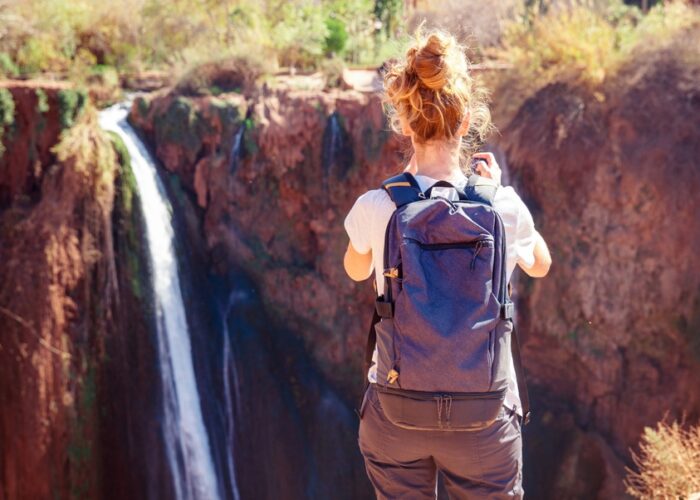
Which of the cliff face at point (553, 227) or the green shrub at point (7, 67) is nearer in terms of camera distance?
the cliff face at point (553, 227)

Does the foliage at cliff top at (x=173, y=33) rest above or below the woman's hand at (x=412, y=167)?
above

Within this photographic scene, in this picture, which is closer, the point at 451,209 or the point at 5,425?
the point at 451,209

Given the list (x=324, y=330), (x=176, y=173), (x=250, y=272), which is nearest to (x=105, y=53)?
(x=176, y=173)

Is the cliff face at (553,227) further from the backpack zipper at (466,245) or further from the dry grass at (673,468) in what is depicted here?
the backpack zipper at (466,245)

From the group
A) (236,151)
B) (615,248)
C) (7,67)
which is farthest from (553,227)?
(7,67)

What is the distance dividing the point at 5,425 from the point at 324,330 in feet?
14.4

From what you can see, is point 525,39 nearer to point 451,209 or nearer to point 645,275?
point 645,275

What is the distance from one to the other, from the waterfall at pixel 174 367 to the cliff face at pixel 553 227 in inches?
27.7

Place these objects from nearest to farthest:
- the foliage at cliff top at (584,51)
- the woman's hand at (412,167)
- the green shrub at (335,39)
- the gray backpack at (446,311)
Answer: the gray backpack at (446,311)
the woman's hand at (412,167)
the foliage at cliff top at (584,51)
the green shrub at (335,39)

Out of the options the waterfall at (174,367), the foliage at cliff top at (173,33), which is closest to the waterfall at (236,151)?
the waterfall at (174,367)

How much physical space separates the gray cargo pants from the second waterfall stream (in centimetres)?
840

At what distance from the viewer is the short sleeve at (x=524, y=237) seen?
7.48 ft

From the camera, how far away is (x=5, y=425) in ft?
32.4

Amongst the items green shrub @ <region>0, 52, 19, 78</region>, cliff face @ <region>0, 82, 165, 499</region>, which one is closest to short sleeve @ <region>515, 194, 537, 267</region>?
cliff face @ <region>0, 82, 165, 499</region>
